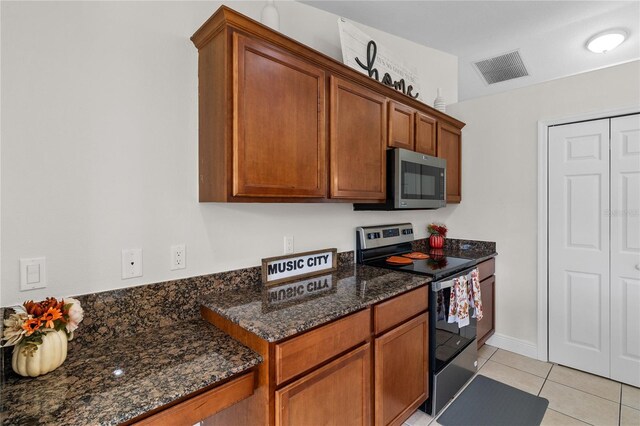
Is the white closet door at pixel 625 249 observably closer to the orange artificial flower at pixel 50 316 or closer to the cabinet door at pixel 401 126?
the cabinet door at pixel 401 126

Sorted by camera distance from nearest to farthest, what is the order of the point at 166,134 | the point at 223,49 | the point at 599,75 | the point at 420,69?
1. the point at 223,49
2. the point at 166,134
3. the point at 599,75
4. the point at 420,69

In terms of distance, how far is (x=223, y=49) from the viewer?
4.42ft

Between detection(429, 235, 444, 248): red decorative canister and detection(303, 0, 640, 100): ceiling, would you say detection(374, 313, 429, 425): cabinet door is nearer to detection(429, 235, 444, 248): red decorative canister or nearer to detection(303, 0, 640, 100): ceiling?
detection(429, 235, 444, 248): red decorative canister

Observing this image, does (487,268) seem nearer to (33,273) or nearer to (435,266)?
(435,266)

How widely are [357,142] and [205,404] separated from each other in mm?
1500

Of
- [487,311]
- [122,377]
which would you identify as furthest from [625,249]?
[122,377]

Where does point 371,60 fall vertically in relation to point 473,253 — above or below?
above

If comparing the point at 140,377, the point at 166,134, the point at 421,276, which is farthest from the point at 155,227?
the point at 421,276

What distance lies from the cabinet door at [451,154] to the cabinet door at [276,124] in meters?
1.51

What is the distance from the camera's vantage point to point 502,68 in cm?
337

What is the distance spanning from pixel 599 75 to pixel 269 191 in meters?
2.76

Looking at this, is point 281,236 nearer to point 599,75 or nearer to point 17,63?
point 17,63

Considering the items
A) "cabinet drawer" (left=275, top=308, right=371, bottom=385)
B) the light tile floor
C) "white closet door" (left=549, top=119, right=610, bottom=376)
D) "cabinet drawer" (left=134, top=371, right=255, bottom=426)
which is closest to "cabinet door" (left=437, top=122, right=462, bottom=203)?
"white closet door" (left=549, top=119, right=610, bottom=376)

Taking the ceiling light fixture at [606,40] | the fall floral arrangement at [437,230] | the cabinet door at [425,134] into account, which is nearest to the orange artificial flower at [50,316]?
the cabinet door at [425,134]
